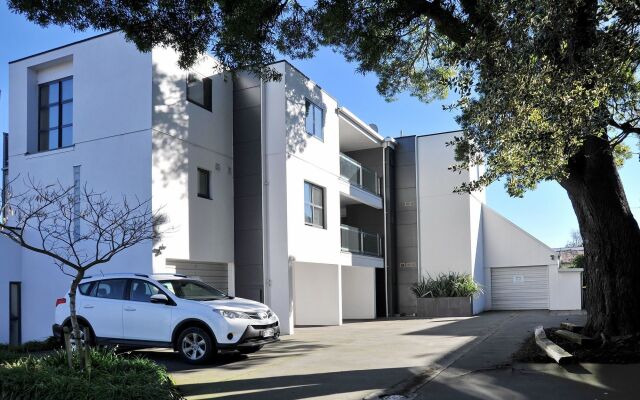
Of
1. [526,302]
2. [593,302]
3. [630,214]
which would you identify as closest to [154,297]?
[593,302]

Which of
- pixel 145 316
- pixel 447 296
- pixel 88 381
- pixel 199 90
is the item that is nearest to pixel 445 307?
pixel 447 296

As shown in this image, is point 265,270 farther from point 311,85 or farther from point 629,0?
point 629,0

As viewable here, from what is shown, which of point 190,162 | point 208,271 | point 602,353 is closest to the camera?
point 602,353

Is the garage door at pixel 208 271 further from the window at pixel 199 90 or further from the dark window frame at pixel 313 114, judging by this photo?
the dark window frame at pixel 313 114

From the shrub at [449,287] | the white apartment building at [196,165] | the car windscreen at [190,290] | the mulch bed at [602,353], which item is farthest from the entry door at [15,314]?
the shrub at [449,287]

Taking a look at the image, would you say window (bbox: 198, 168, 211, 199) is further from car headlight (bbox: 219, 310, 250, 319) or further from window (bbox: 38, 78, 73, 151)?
car headlight (bbox: 219, 310, 250, 319)

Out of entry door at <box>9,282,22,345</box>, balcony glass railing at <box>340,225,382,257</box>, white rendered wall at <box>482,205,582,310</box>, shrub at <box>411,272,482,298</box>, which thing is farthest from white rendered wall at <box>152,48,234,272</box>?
white rendered wall at <box>482,205,582,310</box>

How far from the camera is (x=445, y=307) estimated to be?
2395cm

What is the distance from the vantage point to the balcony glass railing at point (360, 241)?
2191 centimetres

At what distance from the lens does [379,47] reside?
12.6m

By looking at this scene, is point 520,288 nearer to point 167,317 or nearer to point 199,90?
point 199,90

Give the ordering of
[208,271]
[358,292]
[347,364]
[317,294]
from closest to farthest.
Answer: [347,364]
[208,271]
[317,294]
[358,292]

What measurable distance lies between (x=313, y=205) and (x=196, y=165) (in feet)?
14.5

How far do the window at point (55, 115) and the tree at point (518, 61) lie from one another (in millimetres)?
6472
